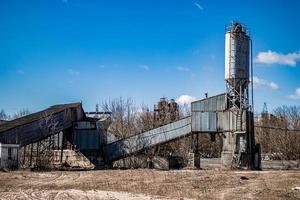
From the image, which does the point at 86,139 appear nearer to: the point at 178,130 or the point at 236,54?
the point at 178,130

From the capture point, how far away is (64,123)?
1487 inches

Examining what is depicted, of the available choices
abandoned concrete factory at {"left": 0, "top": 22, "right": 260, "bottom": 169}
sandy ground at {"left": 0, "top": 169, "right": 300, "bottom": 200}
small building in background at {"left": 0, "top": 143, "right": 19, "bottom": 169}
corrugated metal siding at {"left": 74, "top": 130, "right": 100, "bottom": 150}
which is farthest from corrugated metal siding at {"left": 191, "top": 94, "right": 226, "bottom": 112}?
small building in background at {"left": 0, "top": 143, "right": 19, "bottom": 169}

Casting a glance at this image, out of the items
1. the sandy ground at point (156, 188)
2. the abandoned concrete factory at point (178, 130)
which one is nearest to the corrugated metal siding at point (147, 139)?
the abandoned concrete factory at point (178, 130)

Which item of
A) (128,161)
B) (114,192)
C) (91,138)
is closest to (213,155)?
(128,161)

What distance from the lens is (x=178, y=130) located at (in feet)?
118

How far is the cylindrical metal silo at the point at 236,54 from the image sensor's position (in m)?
35.8

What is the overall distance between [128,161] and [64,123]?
6.99 meters

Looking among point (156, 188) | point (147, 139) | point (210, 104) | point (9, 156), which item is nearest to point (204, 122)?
point (210, 104)

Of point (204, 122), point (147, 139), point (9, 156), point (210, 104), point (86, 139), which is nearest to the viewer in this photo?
point (9, 156)

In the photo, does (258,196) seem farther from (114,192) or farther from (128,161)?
(128,161)

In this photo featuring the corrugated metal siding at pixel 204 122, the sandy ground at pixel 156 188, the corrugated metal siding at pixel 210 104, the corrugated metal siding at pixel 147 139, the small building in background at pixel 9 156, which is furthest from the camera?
the corrugated metal siding at pixel 147 139

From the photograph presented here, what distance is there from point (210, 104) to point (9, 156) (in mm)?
16129

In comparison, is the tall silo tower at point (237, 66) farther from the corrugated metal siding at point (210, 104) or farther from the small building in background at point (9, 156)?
the small building in background at point (9, 156)

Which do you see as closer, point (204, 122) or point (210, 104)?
point (204, 122)
